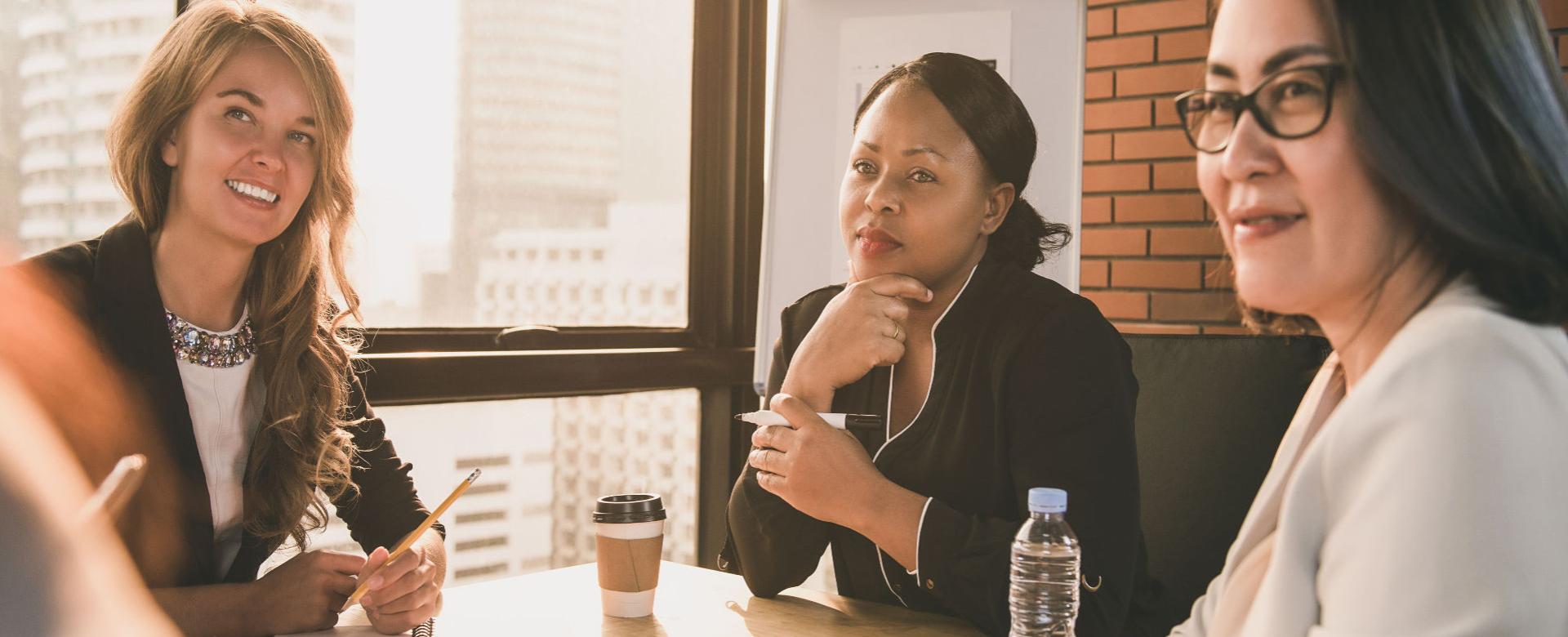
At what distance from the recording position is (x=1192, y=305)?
2828 millimetres

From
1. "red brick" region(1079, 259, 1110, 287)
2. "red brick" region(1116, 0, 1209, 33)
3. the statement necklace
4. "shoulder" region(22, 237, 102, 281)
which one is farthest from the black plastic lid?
"red brick" region(1116, 0, 1209, 33)

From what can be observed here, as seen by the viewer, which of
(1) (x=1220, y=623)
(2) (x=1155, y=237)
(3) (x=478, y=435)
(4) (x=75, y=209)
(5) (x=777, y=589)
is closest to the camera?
(1) (x=1220, y=623)

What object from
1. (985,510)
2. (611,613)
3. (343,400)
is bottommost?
(611,613)

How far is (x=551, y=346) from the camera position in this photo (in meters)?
2.73

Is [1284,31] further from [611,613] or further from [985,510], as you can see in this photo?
[611,613]

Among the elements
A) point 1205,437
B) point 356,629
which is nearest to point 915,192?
point 1205,437

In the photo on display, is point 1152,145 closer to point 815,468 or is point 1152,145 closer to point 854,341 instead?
point 854,341

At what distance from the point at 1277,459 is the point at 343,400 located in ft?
4.71

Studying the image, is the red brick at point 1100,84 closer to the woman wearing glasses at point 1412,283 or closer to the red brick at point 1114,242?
the red brick at point 1114,242

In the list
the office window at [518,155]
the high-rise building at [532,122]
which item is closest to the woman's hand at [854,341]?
the office window at [518,155]

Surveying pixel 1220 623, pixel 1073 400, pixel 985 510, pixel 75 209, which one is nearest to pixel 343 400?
pixel 75 209

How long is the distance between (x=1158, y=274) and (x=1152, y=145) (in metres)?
0.33

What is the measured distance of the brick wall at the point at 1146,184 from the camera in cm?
280

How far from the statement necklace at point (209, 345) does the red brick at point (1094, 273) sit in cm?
203
